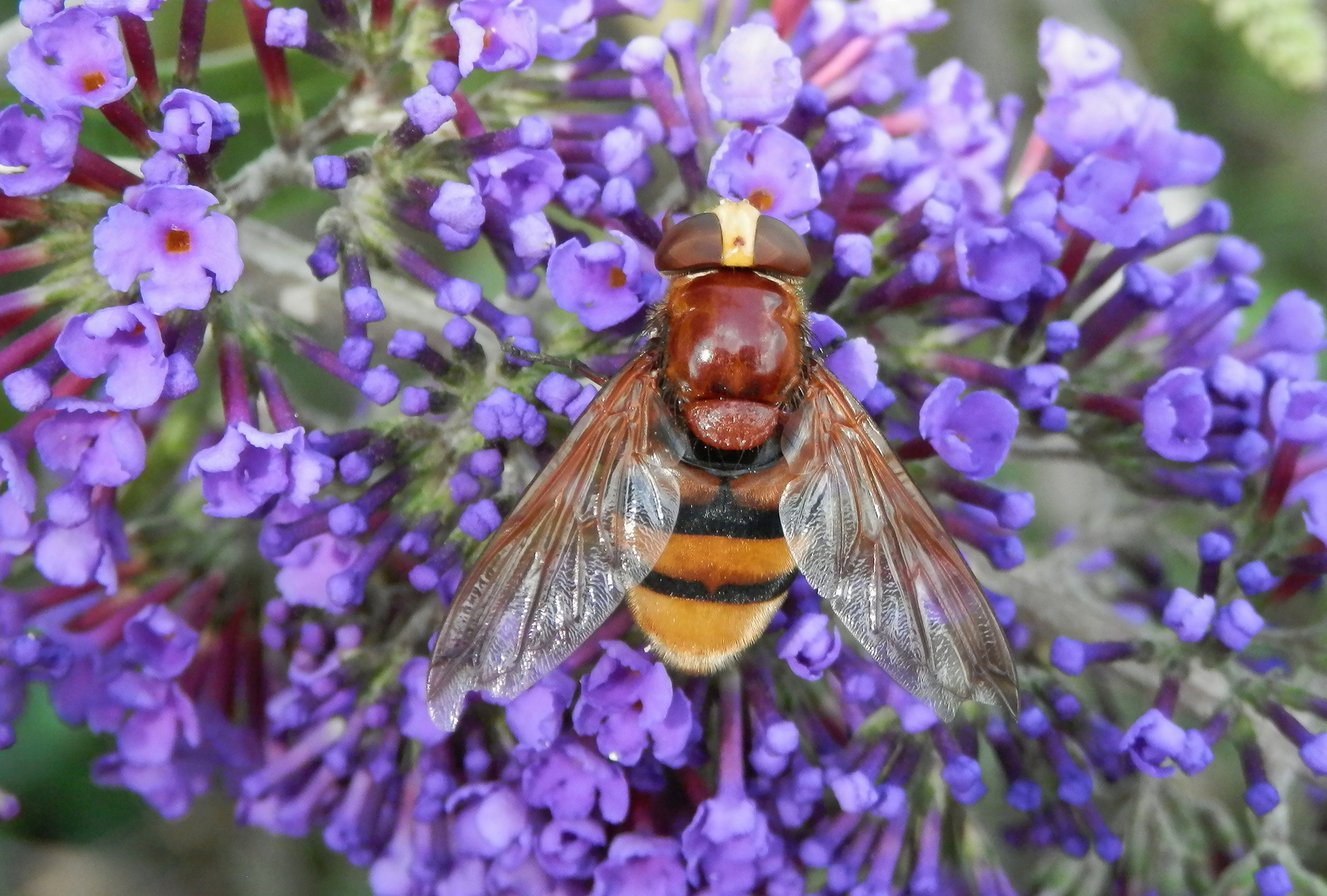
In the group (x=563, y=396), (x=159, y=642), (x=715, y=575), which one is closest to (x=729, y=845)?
(x=715, y=575)

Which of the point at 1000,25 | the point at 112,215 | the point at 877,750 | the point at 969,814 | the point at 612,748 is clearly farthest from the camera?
the point at 1000,25

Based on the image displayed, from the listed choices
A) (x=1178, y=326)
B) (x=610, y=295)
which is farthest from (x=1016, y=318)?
(x=610, y=295)

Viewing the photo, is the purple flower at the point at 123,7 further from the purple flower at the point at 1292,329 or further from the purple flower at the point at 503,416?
the purple flower at the point at 1292,329

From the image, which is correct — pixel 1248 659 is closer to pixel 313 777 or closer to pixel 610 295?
pixel 610 295

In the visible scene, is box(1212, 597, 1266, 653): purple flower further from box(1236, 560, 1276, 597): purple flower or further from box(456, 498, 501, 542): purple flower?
box(456, 498, 501, 542): purple flower

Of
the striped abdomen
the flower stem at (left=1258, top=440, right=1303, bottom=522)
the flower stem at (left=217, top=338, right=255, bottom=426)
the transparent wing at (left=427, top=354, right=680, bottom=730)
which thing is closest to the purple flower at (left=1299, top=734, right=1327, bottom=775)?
the flower stem at (left=1258, top=440, right=1303, bottom=522)

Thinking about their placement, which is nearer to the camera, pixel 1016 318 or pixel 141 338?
pixel 141 338

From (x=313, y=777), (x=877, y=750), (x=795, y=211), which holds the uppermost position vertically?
(x=795, y=211)
